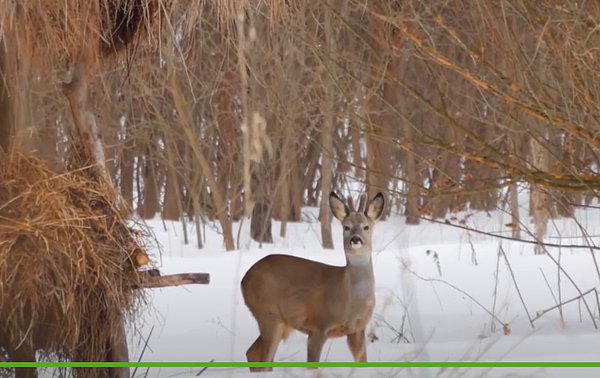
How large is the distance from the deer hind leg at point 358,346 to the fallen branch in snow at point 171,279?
49.8 inches

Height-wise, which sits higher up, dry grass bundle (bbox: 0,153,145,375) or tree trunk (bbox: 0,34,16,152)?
tree trunk (bbox: 0,34,16,152)

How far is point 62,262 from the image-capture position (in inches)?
272

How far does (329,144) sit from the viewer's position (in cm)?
1736

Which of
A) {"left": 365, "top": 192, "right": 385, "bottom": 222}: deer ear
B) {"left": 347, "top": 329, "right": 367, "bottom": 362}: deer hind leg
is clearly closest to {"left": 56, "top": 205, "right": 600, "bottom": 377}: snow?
{"left": 347, "top": 329, "right": 367, "bottom": 362}: deer hind leg

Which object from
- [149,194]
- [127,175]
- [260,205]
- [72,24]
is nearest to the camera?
[72,24]

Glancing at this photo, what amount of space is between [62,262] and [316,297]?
196 centimetres

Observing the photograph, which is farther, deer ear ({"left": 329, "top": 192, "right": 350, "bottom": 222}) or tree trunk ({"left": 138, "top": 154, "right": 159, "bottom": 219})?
tree trunk ({"left": 138, "top": 154, "right": 159, "bottom": 219})

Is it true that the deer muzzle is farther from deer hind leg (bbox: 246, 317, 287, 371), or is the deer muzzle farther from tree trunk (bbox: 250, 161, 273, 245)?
tree trunk (bbox: 250, 161, 273, 245)

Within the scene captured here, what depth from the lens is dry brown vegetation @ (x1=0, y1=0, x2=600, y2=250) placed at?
25.8 feet

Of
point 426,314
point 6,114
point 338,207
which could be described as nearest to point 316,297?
point 338,207

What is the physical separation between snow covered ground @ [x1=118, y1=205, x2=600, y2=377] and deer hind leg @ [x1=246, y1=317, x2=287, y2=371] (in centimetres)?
20

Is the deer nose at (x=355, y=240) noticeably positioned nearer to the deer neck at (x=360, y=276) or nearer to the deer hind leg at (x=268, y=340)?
the deer neck at (x=360, y=276)

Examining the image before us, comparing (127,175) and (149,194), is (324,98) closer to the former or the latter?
(149,194)

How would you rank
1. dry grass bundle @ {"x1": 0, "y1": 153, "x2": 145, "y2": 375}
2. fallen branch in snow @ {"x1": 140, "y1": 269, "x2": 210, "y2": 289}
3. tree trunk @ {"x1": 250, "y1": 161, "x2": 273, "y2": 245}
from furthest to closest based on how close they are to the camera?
tree trunk @ {"x1": 250, "y1": 161, "x2": 273, "y2": 245} → fallen branch in snow @ {"x1": 140, "y1": 269, "x2": 210, "y2": 289} → dry grass bundle @ {"x1": 0, "y1": 153, "x2": 145, "y2": 375}
